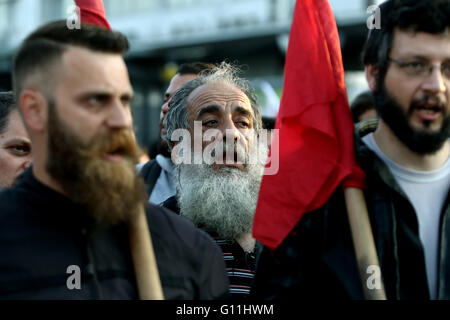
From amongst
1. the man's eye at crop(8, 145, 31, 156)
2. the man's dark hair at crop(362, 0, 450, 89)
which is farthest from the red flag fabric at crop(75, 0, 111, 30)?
the man's dark hair at crop(362, 0, 450, 89)

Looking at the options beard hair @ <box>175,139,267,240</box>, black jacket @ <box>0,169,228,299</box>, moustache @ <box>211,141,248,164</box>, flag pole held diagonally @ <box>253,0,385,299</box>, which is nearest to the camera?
black jacket @ <box>0,169,228,299</box>

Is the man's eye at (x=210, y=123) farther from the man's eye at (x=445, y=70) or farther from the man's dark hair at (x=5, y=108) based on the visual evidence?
the man's eye at (x=445, y=70)

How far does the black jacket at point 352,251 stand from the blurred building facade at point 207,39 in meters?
→ 15.6

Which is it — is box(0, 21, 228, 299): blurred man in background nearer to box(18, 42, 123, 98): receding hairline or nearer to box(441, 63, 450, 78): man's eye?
box(18, 42, 123, 98): receding hairline

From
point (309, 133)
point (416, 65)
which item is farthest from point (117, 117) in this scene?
point (416, 65)

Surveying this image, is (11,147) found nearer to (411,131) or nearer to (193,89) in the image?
(193,89)

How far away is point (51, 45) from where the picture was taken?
2137 mm

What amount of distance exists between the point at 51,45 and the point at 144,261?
31.1 inches

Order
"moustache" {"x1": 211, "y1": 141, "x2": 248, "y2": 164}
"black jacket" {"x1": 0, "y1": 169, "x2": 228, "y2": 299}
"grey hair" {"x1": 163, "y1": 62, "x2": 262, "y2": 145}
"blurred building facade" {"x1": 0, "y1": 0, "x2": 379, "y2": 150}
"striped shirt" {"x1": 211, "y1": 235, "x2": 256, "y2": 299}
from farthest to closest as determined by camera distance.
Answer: "blurred building facade" {"x1": 0, "y1": 0, "x2": 379, "y2": 150}, "grey hair" {"x1": 163, "y1": 62, "x2": 262, "y2": 145}, "moustache" {"x1": 211, "y1": 141, "x2": 248, "y2": 164}, "striped shirt" {"x1": 211, "y1": 235, "x2": 256, "y2": 299}, "black jacket" {"x1": 0, "y1": 169, "x2": 228, "y2": 299}

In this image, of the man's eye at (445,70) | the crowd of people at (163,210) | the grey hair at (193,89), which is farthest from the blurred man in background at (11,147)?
the man's eye at (445,70)

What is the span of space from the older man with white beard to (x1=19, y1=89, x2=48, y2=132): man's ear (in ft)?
4.28

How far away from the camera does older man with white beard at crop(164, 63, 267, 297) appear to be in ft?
10.8

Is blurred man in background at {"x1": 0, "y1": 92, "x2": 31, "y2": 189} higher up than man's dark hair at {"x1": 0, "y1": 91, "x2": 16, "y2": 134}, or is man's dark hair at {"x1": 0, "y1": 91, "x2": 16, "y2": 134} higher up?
man's dark hair at {"x1": 0, "y1": 91, "x2": 16, "y2": 134}

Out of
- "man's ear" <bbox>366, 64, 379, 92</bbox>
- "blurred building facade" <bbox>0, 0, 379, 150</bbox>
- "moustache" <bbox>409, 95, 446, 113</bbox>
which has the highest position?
"man's ear" <bbox>366, 64, 379, 92</bbox>
